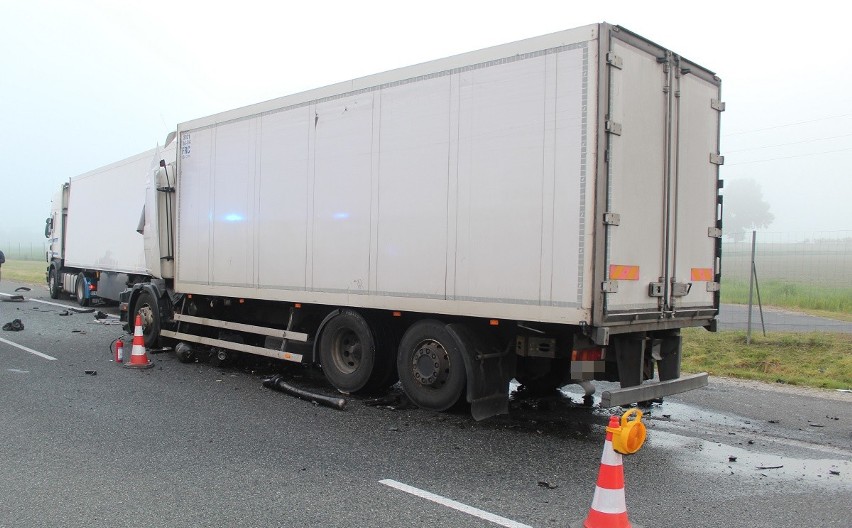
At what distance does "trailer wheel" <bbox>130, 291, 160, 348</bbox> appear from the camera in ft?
37.2

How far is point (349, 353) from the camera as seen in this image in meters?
8.29

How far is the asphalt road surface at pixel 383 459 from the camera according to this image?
442 cm

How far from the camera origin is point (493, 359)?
6.93 metres

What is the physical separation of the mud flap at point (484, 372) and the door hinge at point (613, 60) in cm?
288

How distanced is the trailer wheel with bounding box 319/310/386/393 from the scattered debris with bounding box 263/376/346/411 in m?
0.43

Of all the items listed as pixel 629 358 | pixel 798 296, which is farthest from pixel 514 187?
pixel 798 296

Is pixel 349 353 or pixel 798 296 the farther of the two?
pixel 798 296

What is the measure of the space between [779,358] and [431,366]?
6406 millimetres

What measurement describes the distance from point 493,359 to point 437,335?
2.07ft

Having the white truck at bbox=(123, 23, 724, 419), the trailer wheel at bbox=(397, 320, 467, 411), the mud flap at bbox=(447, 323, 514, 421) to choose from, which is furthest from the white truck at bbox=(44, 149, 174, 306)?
the mud flap at bbox=(447, 323, 514, 421)

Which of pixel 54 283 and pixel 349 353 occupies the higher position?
pixel 54 283

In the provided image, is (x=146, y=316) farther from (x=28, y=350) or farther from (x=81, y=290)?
(x=81, y=290)

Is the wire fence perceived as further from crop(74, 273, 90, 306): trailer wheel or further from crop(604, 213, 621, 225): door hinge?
crop(74, 273, 90, 306): trailer wheel

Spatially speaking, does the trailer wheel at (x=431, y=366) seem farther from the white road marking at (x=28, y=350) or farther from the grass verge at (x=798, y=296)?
the grass verge at (x=798, y=296)
